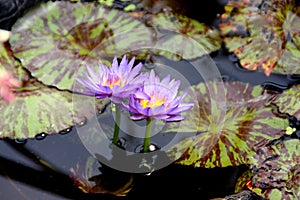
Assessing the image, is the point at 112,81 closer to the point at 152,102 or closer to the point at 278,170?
the point at 152,102

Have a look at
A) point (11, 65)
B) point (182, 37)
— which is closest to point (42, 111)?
point (11, 65)

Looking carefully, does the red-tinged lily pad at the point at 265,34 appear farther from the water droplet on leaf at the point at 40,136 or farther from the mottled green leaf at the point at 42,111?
the water droplet on leaf at the point at 40,136

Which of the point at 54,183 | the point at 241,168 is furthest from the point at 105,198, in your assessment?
the point at 241,168

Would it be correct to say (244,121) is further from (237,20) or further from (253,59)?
(237,20)

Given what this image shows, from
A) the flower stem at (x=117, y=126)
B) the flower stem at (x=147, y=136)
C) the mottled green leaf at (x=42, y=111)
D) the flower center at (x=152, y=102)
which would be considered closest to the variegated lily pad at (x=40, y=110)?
the mottled green leaf at (x=42, y=111)

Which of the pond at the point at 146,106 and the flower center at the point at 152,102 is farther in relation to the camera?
the pond at the point at 146,106
